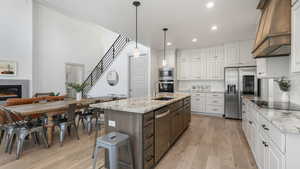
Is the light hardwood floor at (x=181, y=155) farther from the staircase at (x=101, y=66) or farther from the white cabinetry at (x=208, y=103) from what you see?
the staircase at (x=101, y=66)

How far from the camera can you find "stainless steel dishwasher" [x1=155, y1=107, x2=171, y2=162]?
2088 millimetres

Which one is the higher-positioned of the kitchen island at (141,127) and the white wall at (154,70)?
the white wall at (154,70)

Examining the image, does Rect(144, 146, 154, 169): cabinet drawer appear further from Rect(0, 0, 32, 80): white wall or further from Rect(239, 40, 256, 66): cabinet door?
Rect(0, 0, 32, 80): white wall

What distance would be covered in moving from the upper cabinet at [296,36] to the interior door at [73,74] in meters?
7.58

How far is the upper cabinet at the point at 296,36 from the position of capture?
1.47m

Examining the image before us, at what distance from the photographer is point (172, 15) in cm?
292

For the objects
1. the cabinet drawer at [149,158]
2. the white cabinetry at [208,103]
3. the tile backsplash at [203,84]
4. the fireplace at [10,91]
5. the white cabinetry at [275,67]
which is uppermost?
the white cabinetry at [275,67]

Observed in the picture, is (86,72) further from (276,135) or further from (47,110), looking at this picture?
(276,135)

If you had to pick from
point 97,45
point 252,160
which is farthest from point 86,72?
point 252,160

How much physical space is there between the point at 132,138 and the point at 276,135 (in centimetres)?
154

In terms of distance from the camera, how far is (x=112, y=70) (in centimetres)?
620

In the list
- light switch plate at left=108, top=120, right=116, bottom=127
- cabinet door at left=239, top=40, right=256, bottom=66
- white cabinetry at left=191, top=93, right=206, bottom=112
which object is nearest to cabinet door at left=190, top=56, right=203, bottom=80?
white cabinetry at left=191, top=93, right=206, bottom=112

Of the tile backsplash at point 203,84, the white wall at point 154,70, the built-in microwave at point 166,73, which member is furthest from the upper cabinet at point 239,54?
the white wall at point 154,70

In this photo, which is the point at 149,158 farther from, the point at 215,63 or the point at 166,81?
the point at 215,63
